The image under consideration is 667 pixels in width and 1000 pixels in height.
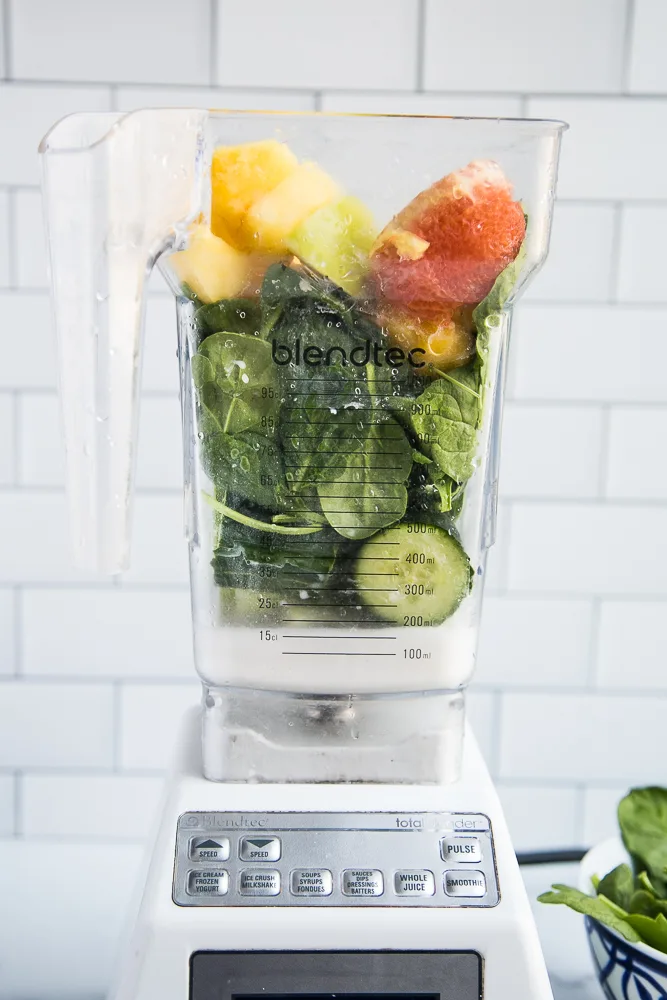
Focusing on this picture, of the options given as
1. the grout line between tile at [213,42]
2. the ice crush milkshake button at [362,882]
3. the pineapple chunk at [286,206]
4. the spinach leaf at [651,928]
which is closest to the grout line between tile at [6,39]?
the grout line between tile at [213,42]

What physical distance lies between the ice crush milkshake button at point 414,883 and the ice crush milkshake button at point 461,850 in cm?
1

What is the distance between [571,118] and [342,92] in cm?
18

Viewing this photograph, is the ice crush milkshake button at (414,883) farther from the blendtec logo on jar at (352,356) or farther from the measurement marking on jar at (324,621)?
the blendtec logo on jar at (352,356)

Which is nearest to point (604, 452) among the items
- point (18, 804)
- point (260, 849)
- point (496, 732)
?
point (496, 732)

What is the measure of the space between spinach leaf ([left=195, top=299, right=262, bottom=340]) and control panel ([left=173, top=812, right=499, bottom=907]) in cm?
24

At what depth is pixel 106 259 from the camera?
1.36 ft

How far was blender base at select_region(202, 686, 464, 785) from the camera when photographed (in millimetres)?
Result: 505

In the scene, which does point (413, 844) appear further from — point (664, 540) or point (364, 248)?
point (664, 540)

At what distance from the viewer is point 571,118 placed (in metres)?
0.75

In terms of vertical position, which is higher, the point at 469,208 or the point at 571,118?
the point at 571,118

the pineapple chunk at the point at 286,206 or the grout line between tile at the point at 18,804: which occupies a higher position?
the pineapple chunk at the point at 286,206

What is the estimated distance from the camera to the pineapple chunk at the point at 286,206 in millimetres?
441

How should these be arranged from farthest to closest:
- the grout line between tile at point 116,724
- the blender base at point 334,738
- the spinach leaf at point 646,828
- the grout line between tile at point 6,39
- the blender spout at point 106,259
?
1. the grout line between tile at point 116,724
2. the grout line between tile at point 6,39
3. the spinach leaf at point 646,828
4. the blender base at point 334,738
5. the blender spout at point 106,259

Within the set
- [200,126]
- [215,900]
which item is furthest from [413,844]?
[200,126]
